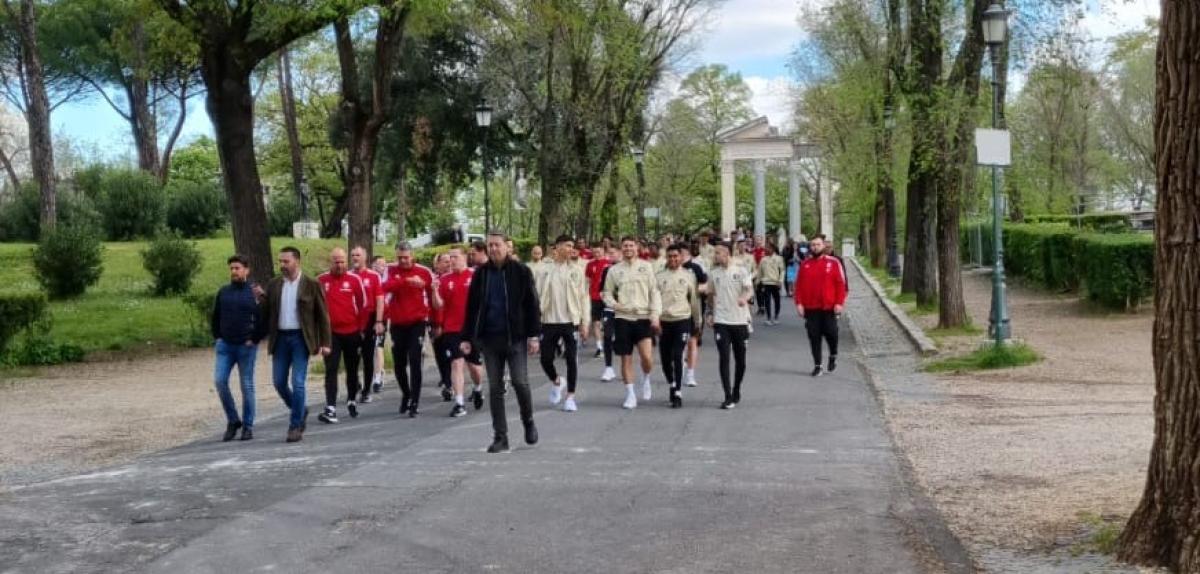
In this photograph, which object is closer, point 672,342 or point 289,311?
point 289,311

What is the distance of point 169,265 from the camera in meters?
28.5

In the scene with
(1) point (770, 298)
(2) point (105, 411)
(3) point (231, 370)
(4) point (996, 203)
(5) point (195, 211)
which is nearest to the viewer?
(3) point (231, 370)

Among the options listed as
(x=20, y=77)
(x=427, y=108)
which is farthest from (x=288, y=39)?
(x=20, y=77)

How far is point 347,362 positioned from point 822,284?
21.5 ft

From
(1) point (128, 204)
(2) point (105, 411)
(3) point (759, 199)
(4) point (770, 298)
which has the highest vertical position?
(3) point (759, 199)

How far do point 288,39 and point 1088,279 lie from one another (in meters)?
15.5

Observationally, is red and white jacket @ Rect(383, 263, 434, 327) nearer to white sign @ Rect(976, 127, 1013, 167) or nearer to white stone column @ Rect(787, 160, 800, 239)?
white sign @ Rect(976, 127, 1013, 167)

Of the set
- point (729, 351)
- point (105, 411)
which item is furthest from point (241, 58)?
point (729, 351)

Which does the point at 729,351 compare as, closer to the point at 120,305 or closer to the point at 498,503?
the point at 498,503

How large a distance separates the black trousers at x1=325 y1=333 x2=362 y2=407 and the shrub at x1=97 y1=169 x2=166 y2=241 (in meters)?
28.1

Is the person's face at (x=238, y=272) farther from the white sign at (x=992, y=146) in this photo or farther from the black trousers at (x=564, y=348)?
the white sign at (x=992, y=146)

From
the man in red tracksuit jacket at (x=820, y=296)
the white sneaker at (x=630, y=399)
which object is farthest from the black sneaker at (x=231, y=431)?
the man in red tracksuit jacket at (x=820, y=296)

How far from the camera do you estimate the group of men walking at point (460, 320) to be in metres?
10.8

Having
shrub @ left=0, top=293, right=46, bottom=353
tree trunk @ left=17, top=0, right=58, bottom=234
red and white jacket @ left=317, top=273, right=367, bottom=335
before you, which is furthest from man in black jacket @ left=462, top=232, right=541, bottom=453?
tree trunk @ left=17, top=0, right=58, bottom=234
